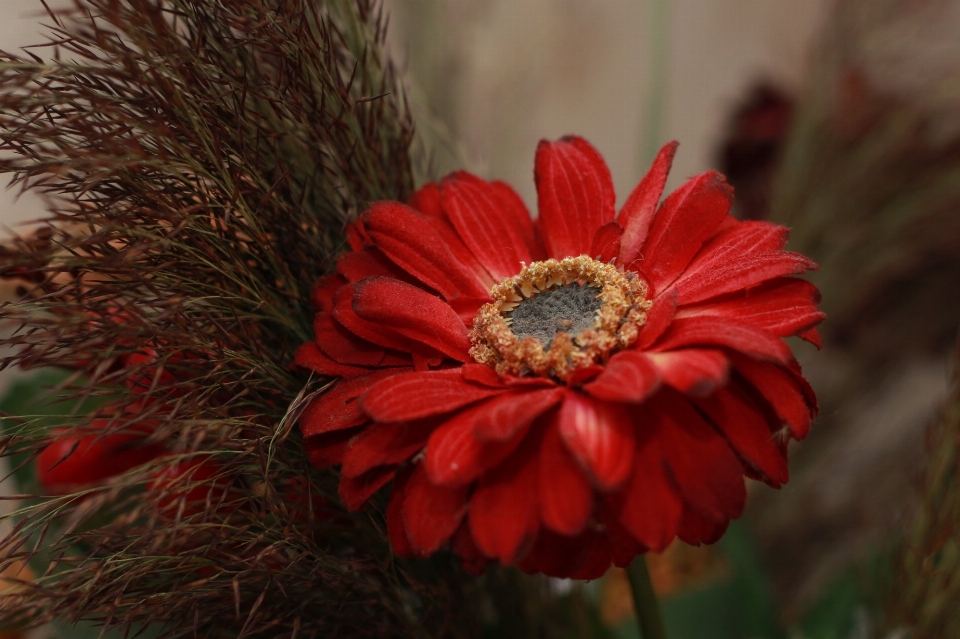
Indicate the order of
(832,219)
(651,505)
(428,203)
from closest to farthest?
(651,505) → (428,203) → (832,219)

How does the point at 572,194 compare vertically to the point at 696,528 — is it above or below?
above

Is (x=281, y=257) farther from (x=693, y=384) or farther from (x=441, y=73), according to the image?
(x=441, y=73)

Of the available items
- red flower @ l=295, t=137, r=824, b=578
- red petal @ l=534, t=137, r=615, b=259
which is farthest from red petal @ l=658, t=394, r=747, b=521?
red petal @ l=534, t=137, r=615, b=259

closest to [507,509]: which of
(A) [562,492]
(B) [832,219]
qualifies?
(A) [562,492]

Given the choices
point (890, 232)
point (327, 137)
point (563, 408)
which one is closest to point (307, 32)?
point (327, 137)

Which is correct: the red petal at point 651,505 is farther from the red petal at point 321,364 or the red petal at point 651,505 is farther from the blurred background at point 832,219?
the blurred background at point 832,219

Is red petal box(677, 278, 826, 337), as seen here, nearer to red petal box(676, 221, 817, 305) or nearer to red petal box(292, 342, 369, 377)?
red petal box(676, 221, 817, 305)

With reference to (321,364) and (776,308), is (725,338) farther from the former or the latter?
(321,364)

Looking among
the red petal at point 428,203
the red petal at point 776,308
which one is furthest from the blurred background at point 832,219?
the red petal at point 776,308
